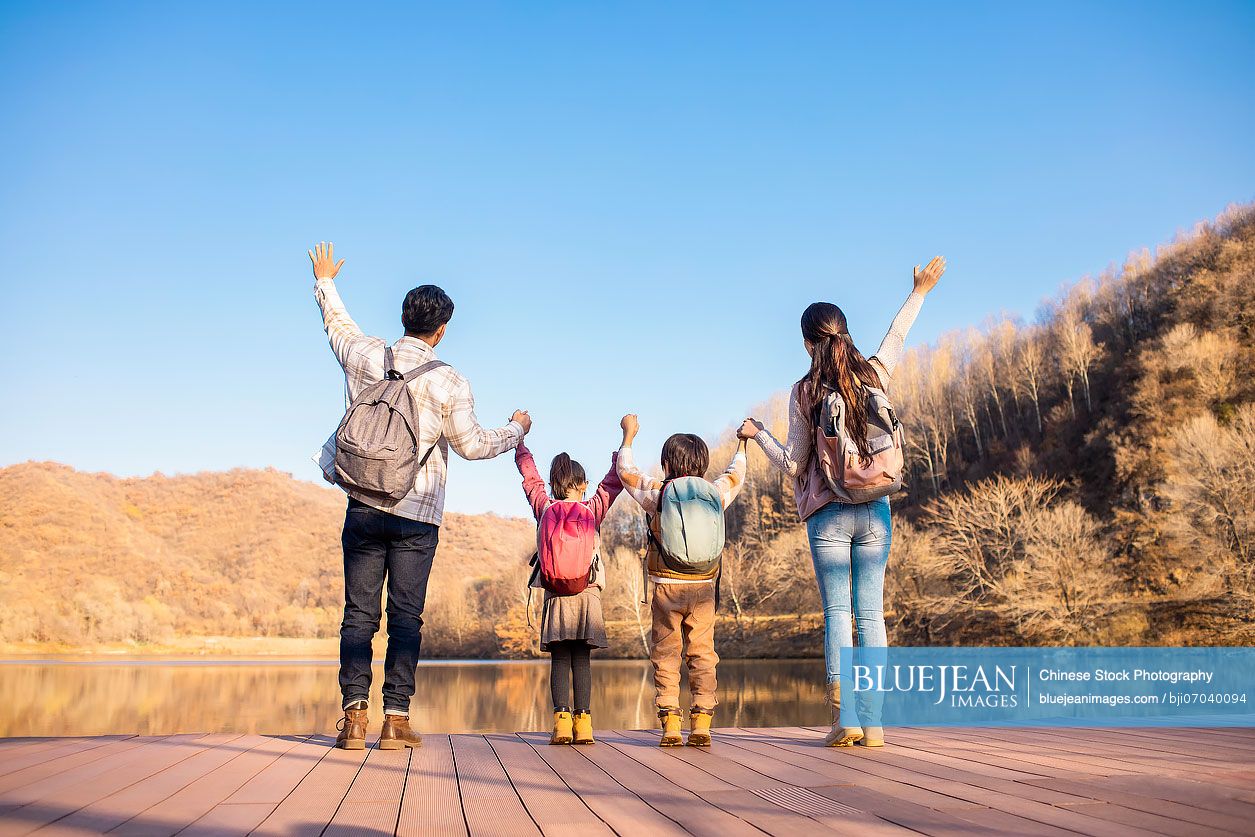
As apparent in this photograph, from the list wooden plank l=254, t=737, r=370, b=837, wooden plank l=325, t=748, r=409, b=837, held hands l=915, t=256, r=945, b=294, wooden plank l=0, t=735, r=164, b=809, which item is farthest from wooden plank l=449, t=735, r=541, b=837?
held hands l=915, t=256, r=945, b=294

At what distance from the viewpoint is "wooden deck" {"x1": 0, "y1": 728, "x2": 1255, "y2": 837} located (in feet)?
7.44

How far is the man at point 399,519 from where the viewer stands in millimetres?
3965

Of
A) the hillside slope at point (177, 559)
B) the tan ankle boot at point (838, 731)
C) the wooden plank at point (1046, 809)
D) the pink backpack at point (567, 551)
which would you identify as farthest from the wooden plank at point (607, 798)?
the hillside slope at point (177, 559)

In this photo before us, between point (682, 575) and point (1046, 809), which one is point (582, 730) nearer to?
point (682, 575)

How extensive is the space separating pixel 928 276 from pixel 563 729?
301 centimetres

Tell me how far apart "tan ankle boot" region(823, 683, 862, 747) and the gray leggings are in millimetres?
1211

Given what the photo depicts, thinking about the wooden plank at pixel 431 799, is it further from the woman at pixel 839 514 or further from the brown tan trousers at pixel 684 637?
the woman at pixel 839 514

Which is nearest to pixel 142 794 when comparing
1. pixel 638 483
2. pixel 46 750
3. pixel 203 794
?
pixel 203 794

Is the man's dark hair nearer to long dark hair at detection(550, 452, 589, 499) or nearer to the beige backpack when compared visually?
long dark hair at detection(550, 452, 589, 499)

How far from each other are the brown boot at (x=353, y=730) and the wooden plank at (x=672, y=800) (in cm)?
103

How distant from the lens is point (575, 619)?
4441 millimetres

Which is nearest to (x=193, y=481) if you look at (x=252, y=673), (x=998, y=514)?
(x=252, y=673)

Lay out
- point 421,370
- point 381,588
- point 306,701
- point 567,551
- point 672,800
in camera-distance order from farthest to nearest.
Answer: point 306,701 < point 567,551 < point 421,370 < point 381,588 < point 672,800

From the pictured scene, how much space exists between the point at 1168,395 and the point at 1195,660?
25.4m
